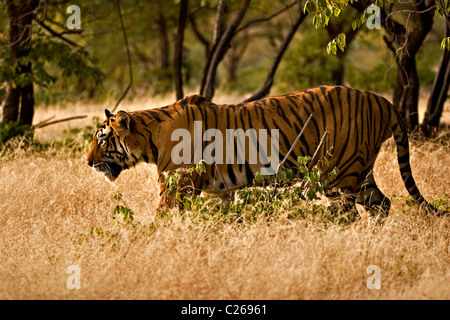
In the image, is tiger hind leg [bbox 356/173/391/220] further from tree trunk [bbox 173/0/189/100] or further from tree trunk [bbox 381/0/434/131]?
tree trunk [bbox 173/0/189/100]

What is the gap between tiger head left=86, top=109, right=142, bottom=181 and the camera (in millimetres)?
5703

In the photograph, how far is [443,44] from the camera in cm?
518

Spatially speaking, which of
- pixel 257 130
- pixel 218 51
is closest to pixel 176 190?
pixel 257 130

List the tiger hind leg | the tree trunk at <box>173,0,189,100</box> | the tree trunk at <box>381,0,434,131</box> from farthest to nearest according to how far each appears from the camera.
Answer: the tree trunk at <box>173,0,189,100</box>
the tree trunk at <box>381,0,434,131</box>
the tiger hind leg

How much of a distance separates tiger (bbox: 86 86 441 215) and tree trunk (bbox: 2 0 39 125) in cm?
462

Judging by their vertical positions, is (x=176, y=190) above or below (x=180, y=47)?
below

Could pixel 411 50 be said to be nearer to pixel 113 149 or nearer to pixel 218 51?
pixel 218 51

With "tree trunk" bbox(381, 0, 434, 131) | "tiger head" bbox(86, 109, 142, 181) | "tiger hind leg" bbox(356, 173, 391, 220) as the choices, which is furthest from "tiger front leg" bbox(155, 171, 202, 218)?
"tree trunk" bbox(381, 0, 434, 131)

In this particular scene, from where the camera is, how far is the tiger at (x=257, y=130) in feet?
18.5

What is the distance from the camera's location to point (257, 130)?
5.73m

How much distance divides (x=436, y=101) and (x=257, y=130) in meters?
5.40
